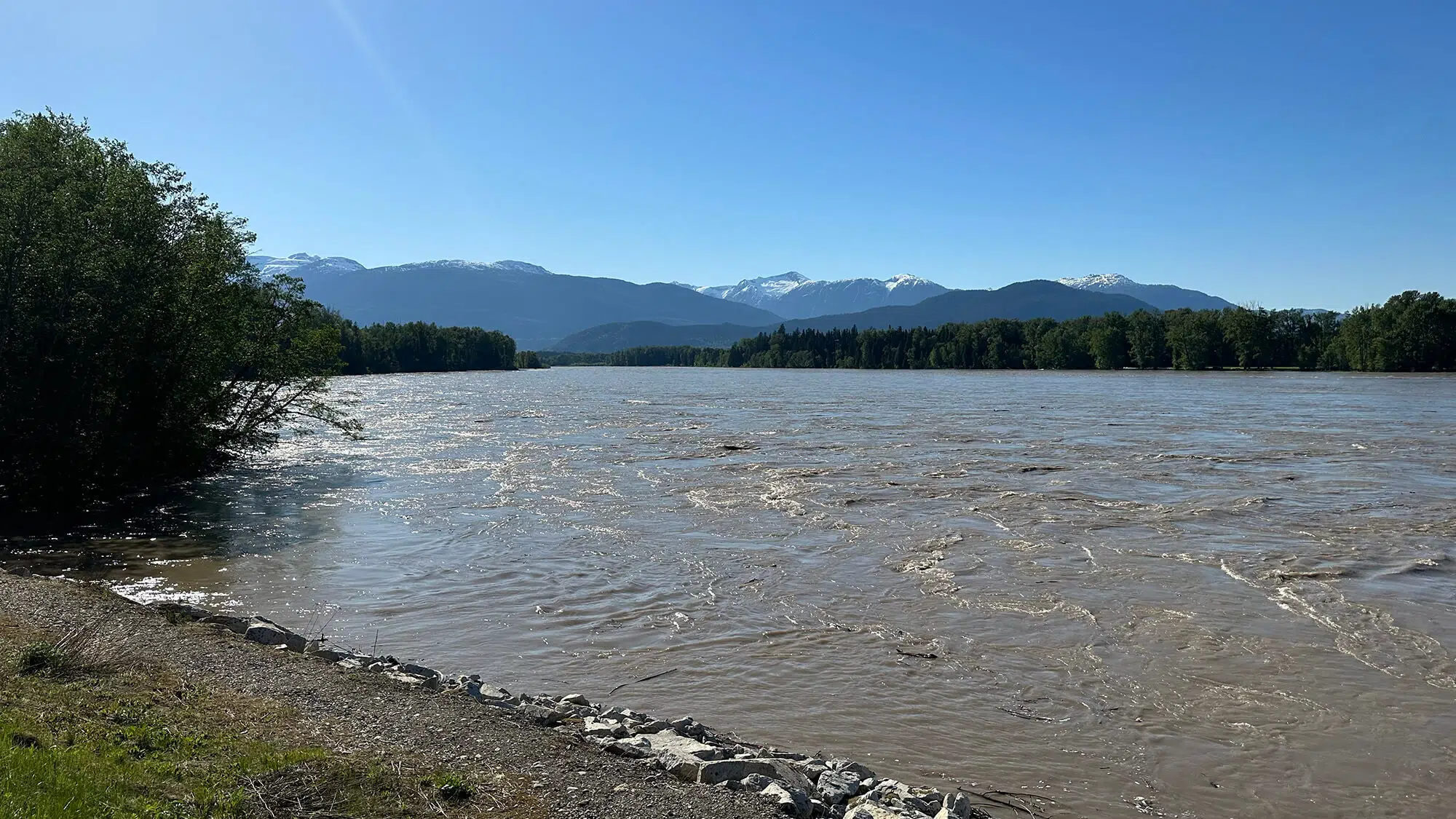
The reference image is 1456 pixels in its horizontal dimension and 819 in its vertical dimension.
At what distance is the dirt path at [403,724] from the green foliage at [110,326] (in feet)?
46.1

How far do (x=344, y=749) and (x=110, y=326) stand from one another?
22.7 m

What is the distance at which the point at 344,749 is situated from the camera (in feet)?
26.8

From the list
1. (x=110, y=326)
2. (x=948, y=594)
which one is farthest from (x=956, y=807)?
(x=110, y=326)

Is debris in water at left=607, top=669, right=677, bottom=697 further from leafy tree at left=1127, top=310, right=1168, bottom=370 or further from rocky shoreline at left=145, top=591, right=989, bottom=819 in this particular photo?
leafy tree at left=1127, top=310, right=1168, bottom=370

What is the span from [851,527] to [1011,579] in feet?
19.8

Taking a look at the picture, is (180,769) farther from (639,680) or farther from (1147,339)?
(1147,339)

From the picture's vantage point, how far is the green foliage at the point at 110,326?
23.3 metres

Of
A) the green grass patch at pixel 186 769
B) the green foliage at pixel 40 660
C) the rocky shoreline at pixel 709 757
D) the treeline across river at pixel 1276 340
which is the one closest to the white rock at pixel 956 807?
the rocky shoreline at pixel 709 757

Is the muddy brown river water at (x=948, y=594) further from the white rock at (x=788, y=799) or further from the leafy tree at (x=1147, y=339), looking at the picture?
the leafy tree at (x=1147, y=339)

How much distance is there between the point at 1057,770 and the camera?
376 inches

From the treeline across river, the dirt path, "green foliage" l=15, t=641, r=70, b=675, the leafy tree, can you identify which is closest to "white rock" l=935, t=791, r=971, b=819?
the dirt path

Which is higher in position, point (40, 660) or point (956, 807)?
point (40, 660)

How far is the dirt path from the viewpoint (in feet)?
24.4

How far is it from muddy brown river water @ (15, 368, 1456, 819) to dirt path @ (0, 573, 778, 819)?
8.39 feet
